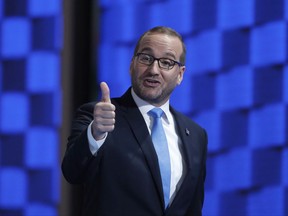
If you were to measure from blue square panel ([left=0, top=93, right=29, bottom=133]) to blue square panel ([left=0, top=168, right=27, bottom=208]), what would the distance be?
172 mm

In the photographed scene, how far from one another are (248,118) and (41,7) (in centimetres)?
97

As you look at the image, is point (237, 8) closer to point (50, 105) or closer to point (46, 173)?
point (50, 105)

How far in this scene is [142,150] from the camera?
3.38 ft

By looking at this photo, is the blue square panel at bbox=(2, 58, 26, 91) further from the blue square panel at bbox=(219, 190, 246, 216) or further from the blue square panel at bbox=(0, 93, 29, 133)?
the blue square panel at bbox=(219, 190, 246, 216)

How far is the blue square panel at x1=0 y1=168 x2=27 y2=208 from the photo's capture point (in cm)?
211

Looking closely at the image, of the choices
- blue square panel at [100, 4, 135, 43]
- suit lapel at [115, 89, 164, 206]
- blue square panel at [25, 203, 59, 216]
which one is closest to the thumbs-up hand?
suit lapel at [115, 89, 164, 206]

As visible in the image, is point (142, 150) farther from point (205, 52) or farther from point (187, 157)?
point (205, 52)

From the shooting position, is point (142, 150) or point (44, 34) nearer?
point (142, 150)

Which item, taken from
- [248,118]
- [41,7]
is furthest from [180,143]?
[41,7]

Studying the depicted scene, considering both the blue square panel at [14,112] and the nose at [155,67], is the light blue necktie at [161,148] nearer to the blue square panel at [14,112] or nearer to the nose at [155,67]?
the nose at [155,67]

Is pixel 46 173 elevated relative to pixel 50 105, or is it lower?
lower

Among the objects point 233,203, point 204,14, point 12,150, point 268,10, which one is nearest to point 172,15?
point 204,14

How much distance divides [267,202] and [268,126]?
0.86ft

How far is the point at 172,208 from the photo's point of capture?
3.37ft
